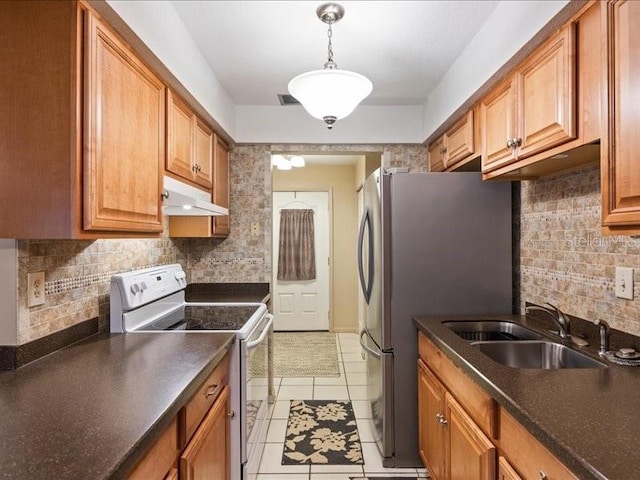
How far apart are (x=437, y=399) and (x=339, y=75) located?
153 centimetres

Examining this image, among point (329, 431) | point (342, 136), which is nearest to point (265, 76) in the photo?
point (342, 136)

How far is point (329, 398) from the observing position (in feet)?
10.8

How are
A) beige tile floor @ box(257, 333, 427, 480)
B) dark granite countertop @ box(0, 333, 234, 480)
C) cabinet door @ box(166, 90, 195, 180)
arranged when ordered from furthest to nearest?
1. beige tile floor @ box(257, 333, 427, 480)
2. cabinet door @ box(166, 90, 195, 180)
3. dark granite countertop @ box(0, 333, 234, 480)

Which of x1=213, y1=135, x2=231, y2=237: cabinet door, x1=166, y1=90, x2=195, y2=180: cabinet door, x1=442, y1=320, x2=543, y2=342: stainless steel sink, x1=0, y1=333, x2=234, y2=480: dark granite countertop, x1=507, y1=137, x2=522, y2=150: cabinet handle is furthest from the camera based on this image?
x1=213, y1=135, x2=231, y2=237: cabinet door

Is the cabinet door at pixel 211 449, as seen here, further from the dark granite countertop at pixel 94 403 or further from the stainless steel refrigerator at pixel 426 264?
the stainless steel refrigerator at pixel 426 264

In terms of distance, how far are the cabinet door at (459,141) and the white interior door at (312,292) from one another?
9.92 feet

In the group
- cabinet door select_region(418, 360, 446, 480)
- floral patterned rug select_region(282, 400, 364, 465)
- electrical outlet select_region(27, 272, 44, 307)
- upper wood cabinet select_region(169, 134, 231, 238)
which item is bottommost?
floral patterned rug select_region(282, 400, 364, 465)

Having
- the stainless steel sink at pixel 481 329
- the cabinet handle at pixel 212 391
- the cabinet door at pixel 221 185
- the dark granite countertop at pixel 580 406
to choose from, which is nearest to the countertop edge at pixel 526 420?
the dark granite countertop at pixel 580 406

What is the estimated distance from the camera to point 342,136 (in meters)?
3.22

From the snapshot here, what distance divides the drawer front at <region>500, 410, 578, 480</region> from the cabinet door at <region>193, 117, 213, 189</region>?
79.2 inches

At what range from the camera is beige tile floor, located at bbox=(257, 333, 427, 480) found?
A: 227 cm

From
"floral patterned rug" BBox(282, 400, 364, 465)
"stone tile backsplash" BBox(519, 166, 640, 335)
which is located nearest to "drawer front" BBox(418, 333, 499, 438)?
"stone tile backsplash" BBox(519, 166, 640, 335)

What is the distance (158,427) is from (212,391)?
62 centimetres

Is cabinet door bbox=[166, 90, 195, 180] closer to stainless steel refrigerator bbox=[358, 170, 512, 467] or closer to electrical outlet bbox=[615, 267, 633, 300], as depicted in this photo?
stainless steel refrigerator bbox=[358, 170, 512, 467]
